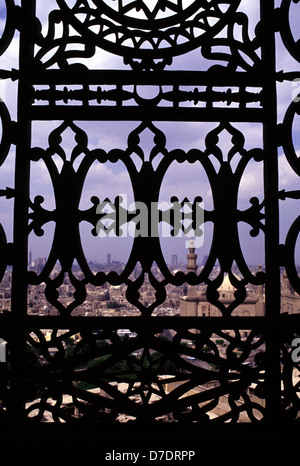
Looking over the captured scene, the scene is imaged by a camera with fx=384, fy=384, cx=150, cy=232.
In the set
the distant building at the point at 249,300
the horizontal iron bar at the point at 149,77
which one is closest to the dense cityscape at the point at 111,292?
the distant building at the point at 249,300

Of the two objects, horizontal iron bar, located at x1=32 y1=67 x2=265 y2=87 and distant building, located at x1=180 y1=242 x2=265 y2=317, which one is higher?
horizontal iron bar, located at x1=32 y1=67 x2=265 y2=87

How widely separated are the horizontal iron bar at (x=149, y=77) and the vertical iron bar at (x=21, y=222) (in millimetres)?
120

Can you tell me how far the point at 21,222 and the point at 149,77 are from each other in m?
1.02

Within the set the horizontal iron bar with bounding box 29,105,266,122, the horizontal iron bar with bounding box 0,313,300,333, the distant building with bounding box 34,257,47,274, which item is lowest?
the horizontal iron bar with bounding box 0,313,300,333

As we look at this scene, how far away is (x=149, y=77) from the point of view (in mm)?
2059

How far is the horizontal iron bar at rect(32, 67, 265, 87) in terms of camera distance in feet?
6.65

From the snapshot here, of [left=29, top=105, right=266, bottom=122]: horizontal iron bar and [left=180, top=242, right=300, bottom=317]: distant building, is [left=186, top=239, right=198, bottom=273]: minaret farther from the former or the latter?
[left=29, top=105, right=266, bottom=122]: horizontal iron bar

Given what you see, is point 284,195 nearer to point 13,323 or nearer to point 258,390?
point 258,390

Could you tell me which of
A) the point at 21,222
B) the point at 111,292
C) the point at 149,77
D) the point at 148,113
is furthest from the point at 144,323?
the point at 149,77

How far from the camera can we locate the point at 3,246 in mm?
1983

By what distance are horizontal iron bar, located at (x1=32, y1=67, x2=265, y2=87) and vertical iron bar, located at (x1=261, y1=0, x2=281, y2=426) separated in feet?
0.34

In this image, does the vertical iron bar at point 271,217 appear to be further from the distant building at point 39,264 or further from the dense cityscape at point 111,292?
the distant building at point 39,264

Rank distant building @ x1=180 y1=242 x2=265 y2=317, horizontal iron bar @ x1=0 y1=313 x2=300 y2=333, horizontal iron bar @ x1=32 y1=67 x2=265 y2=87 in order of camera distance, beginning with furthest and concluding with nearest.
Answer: distant building @ x1=180 y1=242 x2=265 y2=317 → horizontal iron bar @ x1=32 y1=67 x2=265 y2=87 → horizontal iron bar @ x1=0 y1=313 x2=300 y2=333

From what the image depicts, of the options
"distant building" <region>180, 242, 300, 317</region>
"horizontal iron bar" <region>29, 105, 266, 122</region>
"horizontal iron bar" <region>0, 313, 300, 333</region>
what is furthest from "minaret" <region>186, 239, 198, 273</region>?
"horizontal iron bar" <region>29, 105, 266, 122</region>
